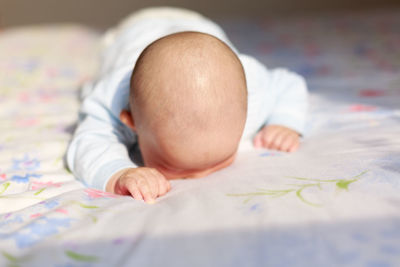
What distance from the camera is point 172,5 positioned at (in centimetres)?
343

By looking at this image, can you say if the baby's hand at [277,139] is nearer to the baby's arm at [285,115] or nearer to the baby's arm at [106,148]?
the baby's arm at [285,115]

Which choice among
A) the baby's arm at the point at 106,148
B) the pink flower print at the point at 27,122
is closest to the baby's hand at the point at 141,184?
the baby's arm at the point at 106,148

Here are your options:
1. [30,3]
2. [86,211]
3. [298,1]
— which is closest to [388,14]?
[298,1]

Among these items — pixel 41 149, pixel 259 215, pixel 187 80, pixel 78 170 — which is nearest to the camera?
pixel 259 215

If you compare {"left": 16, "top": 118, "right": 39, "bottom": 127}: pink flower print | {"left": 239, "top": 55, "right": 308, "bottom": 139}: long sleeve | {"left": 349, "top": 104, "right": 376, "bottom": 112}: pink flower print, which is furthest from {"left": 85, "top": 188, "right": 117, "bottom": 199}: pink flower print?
{"left": 349, "top": 104, "right": 376, "bottom": 112}: pink flower print

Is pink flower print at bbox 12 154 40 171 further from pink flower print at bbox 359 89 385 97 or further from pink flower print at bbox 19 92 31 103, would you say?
pink flower print at bbox 359 89 385 97

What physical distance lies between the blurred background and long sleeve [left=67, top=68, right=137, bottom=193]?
2566 mm

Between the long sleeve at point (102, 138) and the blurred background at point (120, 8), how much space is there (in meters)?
2.57

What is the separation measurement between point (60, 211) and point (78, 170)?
0.78 feet

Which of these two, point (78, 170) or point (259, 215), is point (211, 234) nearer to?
point (259, 215)

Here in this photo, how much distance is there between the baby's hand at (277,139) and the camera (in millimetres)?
885

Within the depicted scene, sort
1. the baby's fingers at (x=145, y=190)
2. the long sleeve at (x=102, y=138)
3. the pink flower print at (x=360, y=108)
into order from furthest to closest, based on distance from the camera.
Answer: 1. the pink flower print at (x=360, y=108)
2. the long sleeve at (x=102, y=138)
3. the baby's fingers at (x=145, y=190)

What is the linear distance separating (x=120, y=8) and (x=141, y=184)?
118 inches

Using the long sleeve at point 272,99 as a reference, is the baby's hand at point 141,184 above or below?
below
